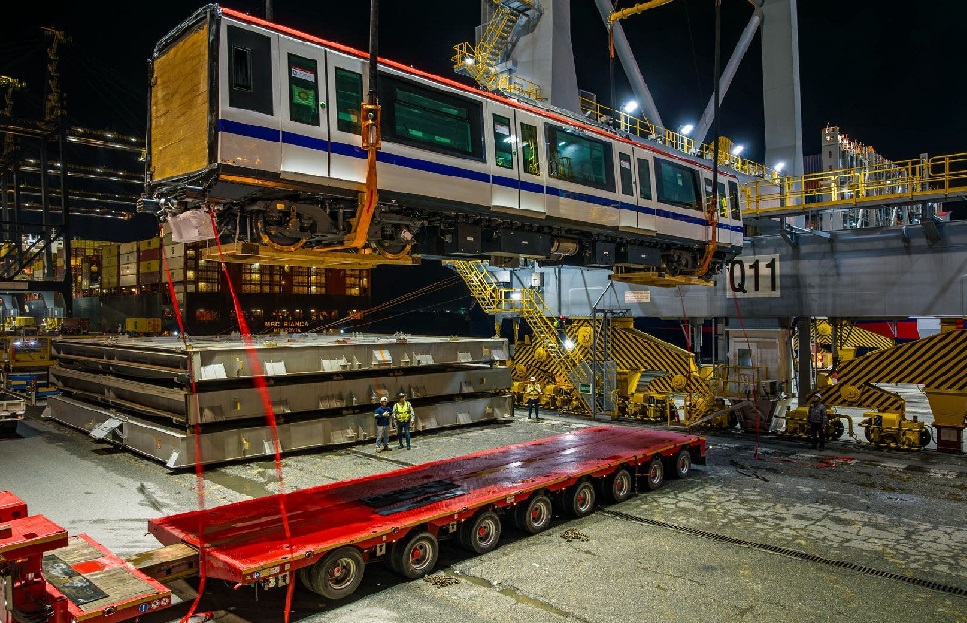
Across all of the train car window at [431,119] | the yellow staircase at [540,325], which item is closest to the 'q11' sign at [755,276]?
the yellow staircase at [540,325]

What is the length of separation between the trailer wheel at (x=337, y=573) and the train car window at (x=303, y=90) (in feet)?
14.4

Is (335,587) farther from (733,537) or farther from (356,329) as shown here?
(356,329)

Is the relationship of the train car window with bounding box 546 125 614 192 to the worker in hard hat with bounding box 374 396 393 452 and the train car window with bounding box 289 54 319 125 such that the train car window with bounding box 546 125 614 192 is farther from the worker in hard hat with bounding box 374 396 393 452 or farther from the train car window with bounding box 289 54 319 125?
the worker in hard hat with bounding box 374 396 393 452

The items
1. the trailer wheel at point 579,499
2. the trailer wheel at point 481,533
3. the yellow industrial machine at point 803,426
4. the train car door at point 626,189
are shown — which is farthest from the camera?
the yellow industrial machine at point 803,426

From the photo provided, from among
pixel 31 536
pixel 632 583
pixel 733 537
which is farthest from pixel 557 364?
pixel 31 536

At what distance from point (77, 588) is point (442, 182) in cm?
518

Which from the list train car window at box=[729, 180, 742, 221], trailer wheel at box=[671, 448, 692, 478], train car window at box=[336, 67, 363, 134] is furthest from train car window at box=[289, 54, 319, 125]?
train car window at box=[729, 180, 742, 221]

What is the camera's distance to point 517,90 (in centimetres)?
2769

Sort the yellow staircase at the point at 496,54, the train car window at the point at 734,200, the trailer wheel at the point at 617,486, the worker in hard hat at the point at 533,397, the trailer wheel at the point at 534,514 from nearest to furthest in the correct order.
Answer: the trailer wheel at the point at 534,514, the trailer wheel at the point at 617,486, the train car window at the point at 734,200, the worker in hard hat at the point at 533,397, the yellow staircase at the point at 496,54

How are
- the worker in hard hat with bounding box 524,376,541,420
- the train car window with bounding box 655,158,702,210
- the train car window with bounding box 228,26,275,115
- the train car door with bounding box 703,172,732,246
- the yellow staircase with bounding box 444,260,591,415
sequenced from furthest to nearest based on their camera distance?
the yellow staircase with bounding box 444,260,591,415 < the worker in hard hat with bounding box 524,376,541,420 < the train car door with bounding box 703,172,732,246 < the train car window with bounding box 655,158,702,210 < the train car window with bounding box 228,26,275,115

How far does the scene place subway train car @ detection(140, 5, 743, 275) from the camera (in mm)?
5984

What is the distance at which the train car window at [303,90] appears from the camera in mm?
6324

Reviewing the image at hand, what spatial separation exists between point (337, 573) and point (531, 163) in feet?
17.8

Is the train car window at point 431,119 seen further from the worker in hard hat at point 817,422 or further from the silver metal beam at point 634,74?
the silver metal beam at point 634,74
